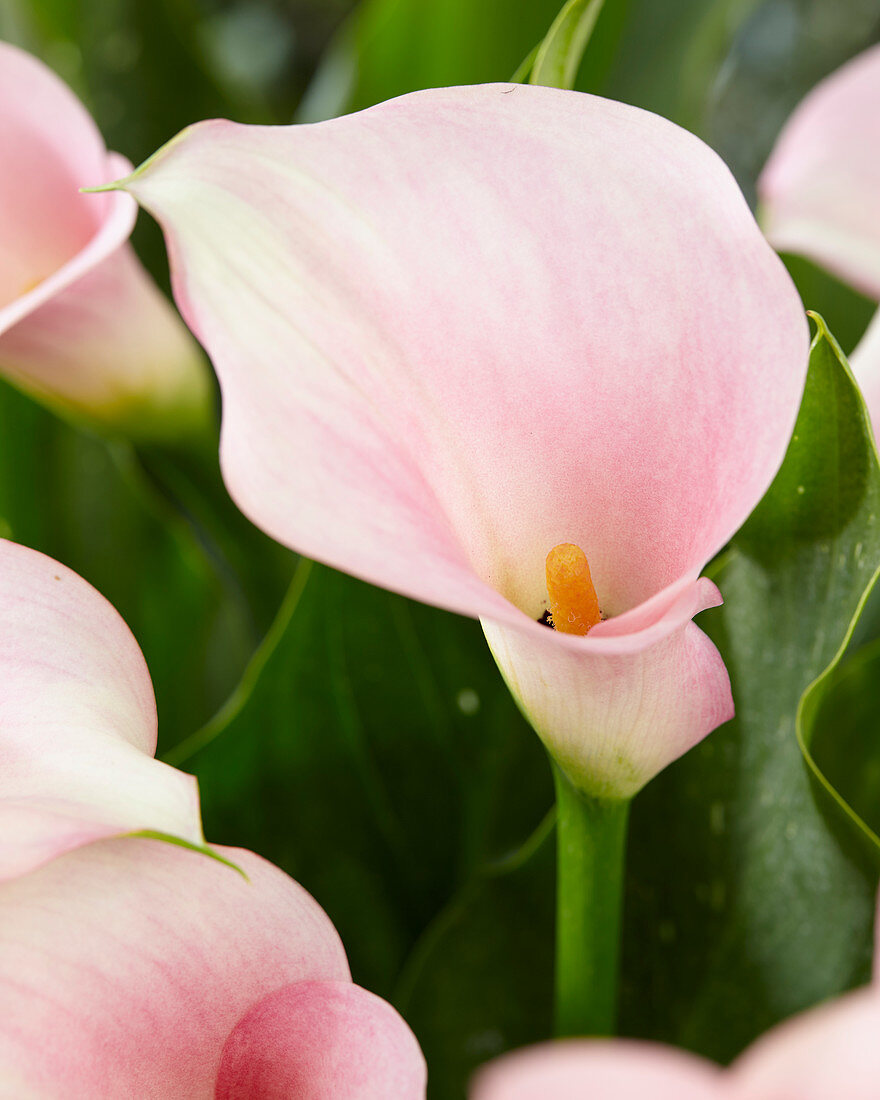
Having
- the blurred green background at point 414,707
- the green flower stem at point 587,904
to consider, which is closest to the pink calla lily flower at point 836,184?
the blurred green background at point 414,707

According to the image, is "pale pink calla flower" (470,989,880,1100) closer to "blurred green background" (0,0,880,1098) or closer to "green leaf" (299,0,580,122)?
"blurred green background" (0,0,880,1098)

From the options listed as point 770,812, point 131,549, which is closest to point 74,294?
point 131,549

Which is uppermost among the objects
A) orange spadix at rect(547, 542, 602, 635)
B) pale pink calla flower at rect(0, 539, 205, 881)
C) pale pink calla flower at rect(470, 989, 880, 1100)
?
pale pink calla flower at rect(470, 989, 880, 1100)

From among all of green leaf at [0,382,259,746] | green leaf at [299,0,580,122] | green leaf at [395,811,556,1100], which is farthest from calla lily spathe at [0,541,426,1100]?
green leaf at [299,0,580,122]

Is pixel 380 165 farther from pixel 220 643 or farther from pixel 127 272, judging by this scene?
pixel 220 643

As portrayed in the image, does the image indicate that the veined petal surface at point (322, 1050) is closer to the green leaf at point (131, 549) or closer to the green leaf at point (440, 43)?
the green leaf at point (131, 549)
